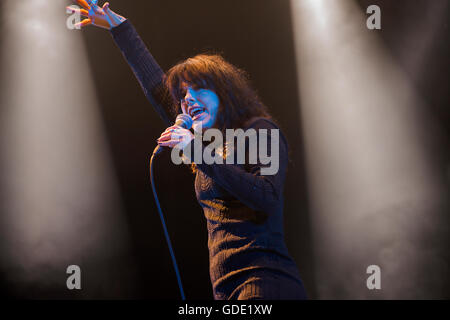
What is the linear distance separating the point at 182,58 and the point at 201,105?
153 centimetres

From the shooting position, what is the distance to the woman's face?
114 cm

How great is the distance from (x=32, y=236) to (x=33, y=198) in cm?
26

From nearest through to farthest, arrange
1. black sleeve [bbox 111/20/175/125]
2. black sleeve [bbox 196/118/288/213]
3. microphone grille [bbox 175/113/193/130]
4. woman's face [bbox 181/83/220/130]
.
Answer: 1. black sleeve [bbox 196/118/288/213]
2. microphone grille [bbox 175/113/193/130]
3. woman's face [bbox 181/83/220/130]
4. black sleeve [bbox 111/20/175/125]

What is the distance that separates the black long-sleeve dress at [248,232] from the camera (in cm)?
→ 89

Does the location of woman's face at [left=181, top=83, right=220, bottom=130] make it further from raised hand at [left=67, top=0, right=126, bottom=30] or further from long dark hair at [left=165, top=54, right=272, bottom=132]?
raised hand at [left=67, top=0, right=126, bottom=30]

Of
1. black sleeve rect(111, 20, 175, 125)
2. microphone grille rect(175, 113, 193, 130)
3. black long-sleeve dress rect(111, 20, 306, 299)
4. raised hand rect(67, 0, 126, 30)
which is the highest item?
raised hand rect(67, 0, 126, 30)

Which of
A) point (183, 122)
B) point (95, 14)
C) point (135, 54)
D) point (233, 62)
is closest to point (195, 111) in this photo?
point (183, 122)

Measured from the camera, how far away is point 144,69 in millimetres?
1418

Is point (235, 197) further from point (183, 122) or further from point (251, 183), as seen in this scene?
point (183, 122)

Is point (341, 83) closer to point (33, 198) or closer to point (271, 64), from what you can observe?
point (271, 64)

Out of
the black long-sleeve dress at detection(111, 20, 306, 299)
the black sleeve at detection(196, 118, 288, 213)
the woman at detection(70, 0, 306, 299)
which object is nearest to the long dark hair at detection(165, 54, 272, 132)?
the woman at detection(70, 0, 306, 299)

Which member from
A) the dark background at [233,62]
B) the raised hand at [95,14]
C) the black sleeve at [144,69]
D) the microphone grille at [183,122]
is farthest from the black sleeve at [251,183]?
the dark background at [233,62]

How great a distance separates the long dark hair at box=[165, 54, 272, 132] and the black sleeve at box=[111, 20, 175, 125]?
17 cm
